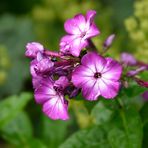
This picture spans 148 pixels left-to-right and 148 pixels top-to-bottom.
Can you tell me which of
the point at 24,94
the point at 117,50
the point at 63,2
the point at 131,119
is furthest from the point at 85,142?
the point at 63,2

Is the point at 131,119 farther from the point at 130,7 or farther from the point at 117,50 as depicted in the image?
the point at 130,7

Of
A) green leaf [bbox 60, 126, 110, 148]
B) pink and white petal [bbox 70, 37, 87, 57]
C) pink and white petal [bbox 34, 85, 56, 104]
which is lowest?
green leaf [bbox 60, 126, 110, 148]

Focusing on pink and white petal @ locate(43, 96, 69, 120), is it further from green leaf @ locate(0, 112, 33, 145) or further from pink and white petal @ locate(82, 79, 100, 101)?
green leaf @ locate(0, 112, 33, 145)

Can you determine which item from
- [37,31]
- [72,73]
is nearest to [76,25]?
[72,73]

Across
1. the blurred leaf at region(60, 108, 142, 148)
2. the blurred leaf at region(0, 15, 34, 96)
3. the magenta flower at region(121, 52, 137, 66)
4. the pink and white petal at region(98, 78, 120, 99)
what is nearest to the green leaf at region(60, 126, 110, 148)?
the blurred leaf at region(60, 108, 142, 148)

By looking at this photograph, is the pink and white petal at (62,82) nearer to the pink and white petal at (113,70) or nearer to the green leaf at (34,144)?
the pink and white petal at (113,70)

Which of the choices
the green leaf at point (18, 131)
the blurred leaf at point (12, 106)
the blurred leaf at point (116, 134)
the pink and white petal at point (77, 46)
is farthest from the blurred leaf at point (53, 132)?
the pink and white petal at point (77, 46)
